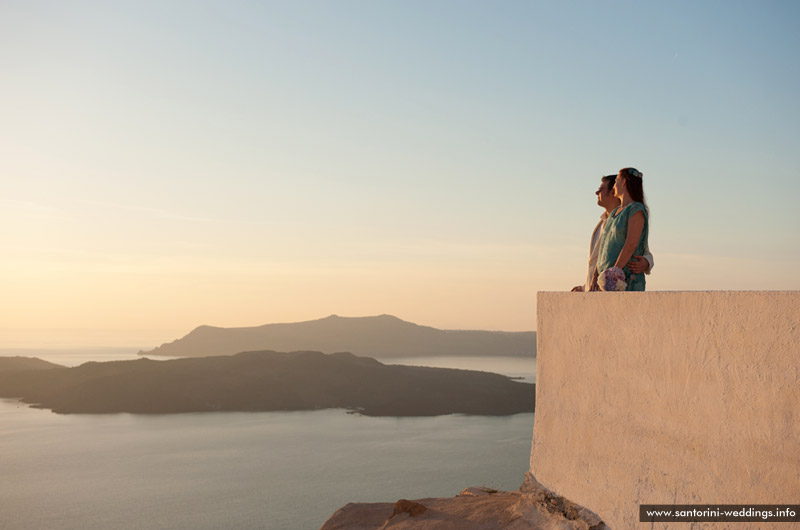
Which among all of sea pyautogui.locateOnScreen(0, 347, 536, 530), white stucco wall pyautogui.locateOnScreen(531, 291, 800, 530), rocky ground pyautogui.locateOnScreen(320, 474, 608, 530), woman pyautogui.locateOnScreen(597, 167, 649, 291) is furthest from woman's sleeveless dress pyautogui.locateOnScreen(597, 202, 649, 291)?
sea pyautogui.locateOnScreen(0, 347, 536, 530)

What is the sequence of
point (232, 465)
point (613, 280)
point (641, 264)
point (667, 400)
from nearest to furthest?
point (667, 400) → point (613, 280) → point (641, 264) → point (232, 465)

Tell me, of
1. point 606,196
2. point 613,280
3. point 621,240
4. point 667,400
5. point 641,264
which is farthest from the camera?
point 606,196

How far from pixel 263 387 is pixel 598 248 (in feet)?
364

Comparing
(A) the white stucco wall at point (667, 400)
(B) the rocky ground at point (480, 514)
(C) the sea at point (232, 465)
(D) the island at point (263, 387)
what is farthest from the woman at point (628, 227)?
(D) the island at point (263, 387)

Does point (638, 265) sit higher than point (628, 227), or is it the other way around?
point (628, 227)

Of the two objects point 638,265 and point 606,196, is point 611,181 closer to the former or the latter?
point 606,196

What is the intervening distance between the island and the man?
10214 centimetres

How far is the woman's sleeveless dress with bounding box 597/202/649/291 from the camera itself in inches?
200

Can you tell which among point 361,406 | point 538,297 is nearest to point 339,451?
point 361,406

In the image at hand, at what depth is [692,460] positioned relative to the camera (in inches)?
156

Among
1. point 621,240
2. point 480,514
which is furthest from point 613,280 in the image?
point 480,514

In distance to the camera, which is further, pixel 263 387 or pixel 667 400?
pixel 263 387

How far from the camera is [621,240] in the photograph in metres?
5.16

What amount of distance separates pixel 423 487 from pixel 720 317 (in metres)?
59.9
